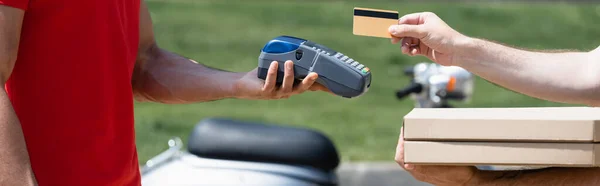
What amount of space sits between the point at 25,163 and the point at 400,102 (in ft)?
25.4

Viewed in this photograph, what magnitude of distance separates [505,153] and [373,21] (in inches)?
18.5

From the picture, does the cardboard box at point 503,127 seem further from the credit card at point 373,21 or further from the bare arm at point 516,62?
the credit card at point 373,21

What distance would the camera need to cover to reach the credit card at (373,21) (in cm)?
228

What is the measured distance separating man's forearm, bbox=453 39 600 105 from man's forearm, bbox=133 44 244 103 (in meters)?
0.70

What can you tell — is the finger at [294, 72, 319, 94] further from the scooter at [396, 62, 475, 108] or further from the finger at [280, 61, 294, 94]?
the scooter at [396, 62, 475, 108]

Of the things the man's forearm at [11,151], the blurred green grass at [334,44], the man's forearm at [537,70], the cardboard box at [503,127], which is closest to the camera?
the man's forearm at [11,151]

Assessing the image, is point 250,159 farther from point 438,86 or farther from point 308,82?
point 308,82

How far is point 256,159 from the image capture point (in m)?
4.01

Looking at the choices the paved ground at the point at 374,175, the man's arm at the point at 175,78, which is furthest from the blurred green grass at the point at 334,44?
the man's arm at the point at 175,78

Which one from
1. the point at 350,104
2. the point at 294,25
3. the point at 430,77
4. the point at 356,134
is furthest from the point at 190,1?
the point at 430,77

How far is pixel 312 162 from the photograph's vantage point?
13.1 ft

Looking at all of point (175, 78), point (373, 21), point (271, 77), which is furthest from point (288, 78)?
point (175, 78)

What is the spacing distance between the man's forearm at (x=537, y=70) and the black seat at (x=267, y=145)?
1734 millimetres

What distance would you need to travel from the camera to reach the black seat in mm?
3979
